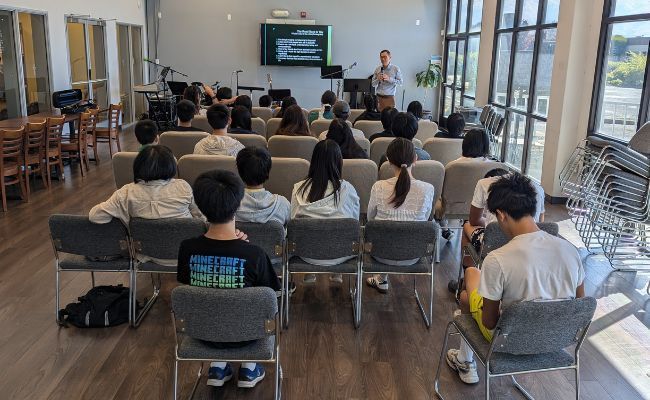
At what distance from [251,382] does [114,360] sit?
84cm

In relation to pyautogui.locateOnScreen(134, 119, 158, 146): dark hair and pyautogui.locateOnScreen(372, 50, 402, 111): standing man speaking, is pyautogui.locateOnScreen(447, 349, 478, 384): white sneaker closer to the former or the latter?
pyautogui.locateOnScreen(134, 119, 158, 146): dark hair

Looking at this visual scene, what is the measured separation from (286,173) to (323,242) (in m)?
1.31

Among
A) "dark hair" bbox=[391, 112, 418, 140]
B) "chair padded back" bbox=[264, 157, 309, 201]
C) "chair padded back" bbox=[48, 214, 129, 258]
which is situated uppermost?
"dark hair" bbox=[391, 112, 418, 140]

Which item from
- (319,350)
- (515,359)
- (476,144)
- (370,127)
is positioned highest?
(476,144)

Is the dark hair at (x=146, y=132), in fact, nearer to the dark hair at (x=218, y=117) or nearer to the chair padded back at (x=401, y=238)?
the dark hair at (x=218, y=117)

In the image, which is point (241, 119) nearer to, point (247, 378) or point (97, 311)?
point (97, 311)

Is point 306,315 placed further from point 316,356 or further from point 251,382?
point 251,382

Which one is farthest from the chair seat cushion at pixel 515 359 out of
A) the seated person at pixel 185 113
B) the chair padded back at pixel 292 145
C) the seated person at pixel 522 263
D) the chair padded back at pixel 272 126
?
the chair padded back at pixel 272 126

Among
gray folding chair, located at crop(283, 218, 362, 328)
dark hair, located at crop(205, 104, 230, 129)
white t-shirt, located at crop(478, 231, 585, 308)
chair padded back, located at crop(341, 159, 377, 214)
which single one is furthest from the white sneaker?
dark hair, located at crop(205, 104, 230, 129)

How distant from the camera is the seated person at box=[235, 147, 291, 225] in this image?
10.5ft

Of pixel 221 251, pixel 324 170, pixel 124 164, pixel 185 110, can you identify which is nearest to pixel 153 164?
pixel 324 170

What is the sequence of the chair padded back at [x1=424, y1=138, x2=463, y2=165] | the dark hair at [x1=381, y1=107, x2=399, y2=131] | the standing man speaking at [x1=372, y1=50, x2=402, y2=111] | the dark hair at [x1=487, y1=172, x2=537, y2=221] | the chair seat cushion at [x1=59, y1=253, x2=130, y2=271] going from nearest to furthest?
1. the dark hair at [x1=487, y1=172, x2=537, y2=221]
2. the chair seat cushion at [x1=59, y1=253, x2=130, y2=271]
3. the chair padded back at [x1=424, y1=138, x2=463, y2=165]
4. the dark hair at [x1=381, y1=107, x2=399, y2=131]
5. the standing man speaking at [x1=372, y1=50, x2=402, y2=111]

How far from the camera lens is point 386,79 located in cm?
986

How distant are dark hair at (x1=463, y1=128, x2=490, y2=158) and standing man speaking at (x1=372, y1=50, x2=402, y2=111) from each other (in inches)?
217
